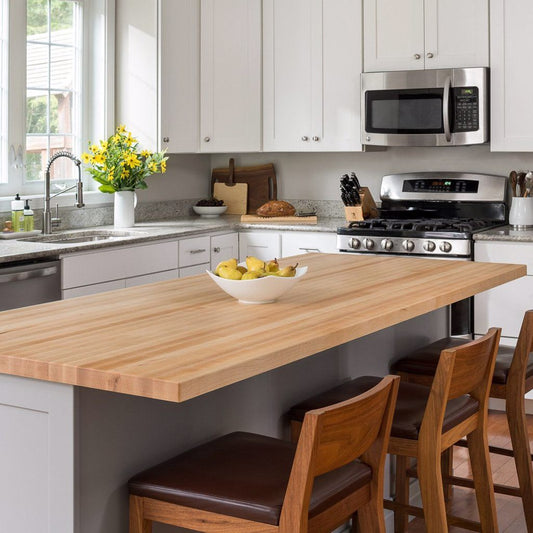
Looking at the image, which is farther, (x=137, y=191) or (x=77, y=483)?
(x=137, y=191)

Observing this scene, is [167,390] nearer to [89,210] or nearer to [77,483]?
[77,483]

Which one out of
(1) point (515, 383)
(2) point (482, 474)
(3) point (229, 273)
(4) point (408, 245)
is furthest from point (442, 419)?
(4) point (408, 245)

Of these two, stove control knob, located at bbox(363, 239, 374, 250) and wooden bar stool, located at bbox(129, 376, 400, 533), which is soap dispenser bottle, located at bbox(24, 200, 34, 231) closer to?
stove control knob, located at bbox(363, 239, 374, 250)

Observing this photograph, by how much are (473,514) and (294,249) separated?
229cm

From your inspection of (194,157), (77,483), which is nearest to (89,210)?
(194,157)

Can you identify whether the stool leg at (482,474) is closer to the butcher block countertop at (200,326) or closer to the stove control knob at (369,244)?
the butcher block countertop at (200,326)

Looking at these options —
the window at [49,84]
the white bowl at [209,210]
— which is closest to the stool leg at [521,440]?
the window at [49,84]

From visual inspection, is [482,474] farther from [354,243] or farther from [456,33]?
[456,33]

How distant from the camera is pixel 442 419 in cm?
255

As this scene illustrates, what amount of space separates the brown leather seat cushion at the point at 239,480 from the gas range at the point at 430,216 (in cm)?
281

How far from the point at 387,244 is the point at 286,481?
10.2ft

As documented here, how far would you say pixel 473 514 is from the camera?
348 cm

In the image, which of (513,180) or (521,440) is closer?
(521,440)

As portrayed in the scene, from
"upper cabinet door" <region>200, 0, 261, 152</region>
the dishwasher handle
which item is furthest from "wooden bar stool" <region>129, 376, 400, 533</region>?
"upper cabinet door" <region>200, 0, 261, 152</region>
